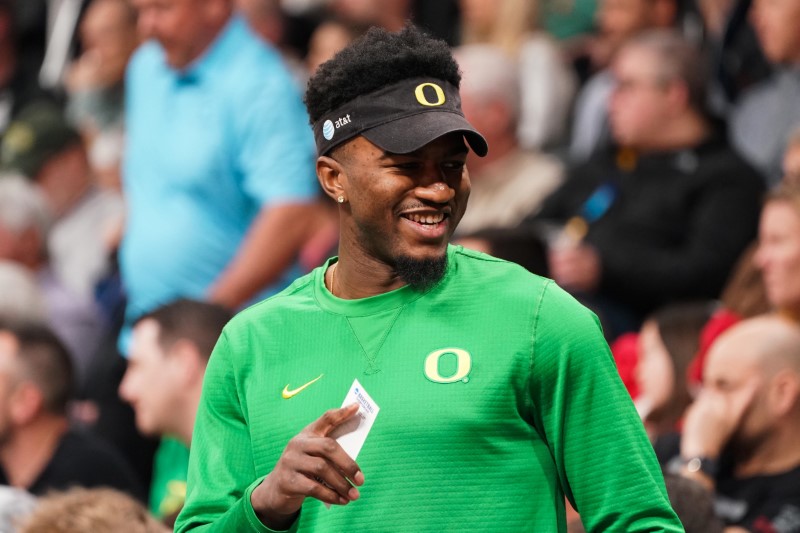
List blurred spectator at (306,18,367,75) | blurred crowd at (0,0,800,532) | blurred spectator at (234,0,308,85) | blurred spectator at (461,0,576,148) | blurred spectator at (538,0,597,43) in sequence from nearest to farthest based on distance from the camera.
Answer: blurred crowd at (0,0,800,532) → blurred spectator at (461,0,576,148) → blurred spectator at (538,0,597,43) → blurred spectator at (306,18,367,75) → blurred spectator at (234,0,308,85)

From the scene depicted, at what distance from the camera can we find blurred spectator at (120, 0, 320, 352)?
615 cm

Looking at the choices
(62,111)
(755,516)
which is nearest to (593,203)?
(755,516)

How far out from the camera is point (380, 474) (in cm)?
260

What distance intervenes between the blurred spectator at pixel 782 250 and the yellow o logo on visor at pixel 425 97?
2.98 metres

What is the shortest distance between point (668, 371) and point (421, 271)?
3.01 metres

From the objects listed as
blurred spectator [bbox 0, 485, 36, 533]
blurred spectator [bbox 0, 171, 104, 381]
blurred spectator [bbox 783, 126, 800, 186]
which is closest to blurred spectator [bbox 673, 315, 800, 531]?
blurred spectator [bbox 783, 126, 800, 186]

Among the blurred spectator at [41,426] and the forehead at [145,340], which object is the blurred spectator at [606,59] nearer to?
the forehead at [145,340]

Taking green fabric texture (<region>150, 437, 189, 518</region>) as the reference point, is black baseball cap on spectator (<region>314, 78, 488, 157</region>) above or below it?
above

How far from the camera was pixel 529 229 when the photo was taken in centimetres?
632

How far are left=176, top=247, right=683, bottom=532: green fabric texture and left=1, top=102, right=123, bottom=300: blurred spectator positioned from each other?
222 inches

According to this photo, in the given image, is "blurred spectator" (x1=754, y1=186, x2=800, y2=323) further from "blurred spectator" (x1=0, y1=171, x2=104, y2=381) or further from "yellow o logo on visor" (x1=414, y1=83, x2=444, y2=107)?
"blurred spectator" (x1=0, y1=171, x2=104, y2=381)

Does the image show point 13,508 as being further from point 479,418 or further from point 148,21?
point 148,21

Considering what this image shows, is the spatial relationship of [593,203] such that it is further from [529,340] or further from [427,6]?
[529,340]

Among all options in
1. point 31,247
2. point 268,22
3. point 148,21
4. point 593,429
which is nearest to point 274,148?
point 148,21
